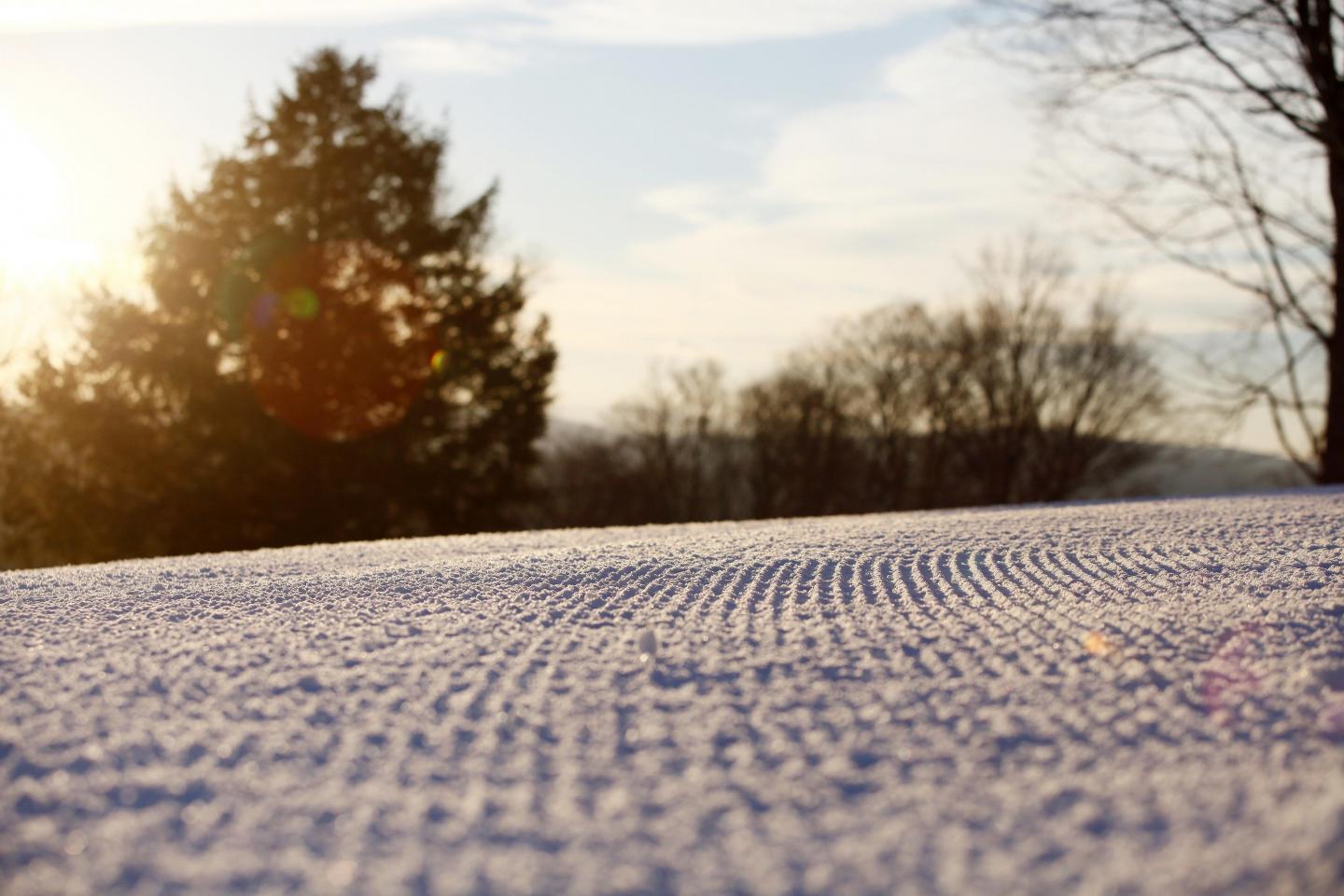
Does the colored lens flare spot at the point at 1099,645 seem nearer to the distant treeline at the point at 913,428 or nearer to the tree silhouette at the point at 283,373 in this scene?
the tree silhouette at the point at 283,373

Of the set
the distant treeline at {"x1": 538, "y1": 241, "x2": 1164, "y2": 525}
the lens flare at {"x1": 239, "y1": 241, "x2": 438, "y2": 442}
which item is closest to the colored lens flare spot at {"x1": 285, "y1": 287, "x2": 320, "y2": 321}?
the lens flare at {"x1": 239, "y1": 241, "x2": 438, "y2": 442}

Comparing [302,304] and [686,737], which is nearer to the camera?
[686,737]

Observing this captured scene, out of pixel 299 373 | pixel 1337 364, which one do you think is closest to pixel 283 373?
pixel 299 373

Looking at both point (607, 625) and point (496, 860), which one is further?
point (607, 625)

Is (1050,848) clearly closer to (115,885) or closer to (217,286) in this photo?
(115,885)

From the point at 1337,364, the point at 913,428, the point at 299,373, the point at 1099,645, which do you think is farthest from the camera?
the point at 913,428

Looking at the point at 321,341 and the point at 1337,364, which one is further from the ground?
the point at 321,341

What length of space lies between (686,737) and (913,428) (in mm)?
29688

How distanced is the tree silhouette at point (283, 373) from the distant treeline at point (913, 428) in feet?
31.7

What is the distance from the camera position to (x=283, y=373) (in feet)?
49.3

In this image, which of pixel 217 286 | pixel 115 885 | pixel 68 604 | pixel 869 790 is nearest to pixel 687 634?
pixel 869 790

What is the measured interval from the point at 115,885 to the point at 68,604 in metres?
1.88

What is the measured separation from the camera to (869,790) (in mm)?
1462

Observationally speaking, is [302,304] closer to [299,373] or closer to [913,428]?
[299,373]
